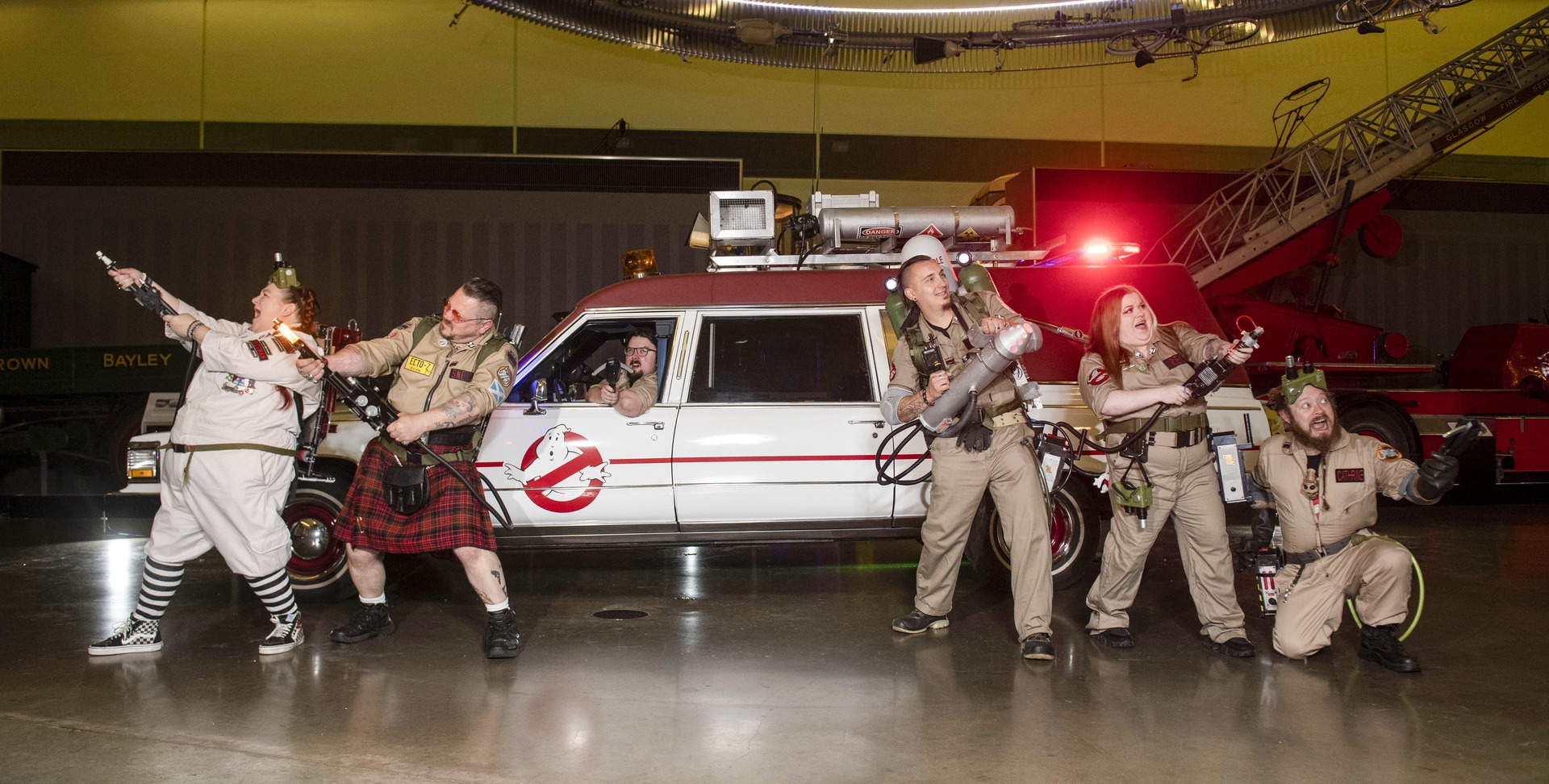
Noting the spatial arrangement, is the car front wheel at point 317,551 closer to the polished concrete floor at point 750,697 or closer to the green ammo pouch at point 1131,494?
the polished concrete floor at point 750,697

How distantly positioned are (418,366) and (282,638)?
1427 mm

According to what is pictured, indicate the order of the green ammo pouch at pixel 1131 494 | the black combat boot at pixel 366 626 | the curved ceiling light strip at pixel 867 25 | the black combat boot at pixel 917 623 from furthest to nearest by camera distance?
the curved ceiling light strip at pixel 867 25
the black combat boot at pixel 917 623
the black combat boot at pixel 366 626
the green ammo pouch at pixel 1131 494

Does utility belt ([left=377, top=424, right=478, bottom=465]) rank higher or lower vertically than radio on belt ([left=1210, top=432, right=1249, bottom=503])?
higher

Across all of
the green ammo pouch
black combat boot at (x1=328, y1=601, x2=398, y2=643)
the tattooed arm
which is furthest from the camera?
black combat boot at (x1=328, y1=601, x2=398, y2=643)

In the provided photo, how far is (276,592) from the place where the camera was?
443cm

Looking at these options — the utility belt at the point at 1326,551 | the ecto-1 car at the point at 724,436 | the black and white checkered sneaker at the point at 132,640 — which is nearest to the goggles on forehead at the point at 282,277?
the ecto-1 car at the point at 724,436

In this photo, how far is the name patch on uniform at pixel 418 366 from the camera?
4391 millimetres

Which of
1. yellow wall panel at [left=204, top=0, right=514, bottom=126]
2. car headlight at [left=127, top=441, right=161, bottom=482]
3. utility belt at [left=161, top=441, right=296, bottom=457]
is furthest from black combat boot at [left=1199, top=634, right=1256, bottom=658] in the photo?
yellow wall panel at [left=204, top=0, right=514, bottom=126]

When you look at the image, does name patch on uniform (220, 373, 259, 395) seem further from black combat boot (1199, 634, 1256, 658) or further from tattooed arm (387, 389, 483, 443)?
black combat boot (1199, 634, 1256, 658)

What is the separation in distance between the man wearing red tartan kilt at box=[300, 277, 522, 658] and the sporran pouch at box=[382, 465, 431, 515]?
0.01 meters

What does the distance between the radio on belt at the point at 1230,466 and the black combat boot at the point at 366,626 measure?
4032 millimetres

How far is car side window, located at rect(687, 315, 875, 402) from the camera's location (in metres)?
5.21

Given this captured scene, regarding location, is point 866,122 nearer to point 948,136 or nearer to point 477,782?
point 948,136

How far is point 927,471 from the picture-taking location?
5113 millimetres
